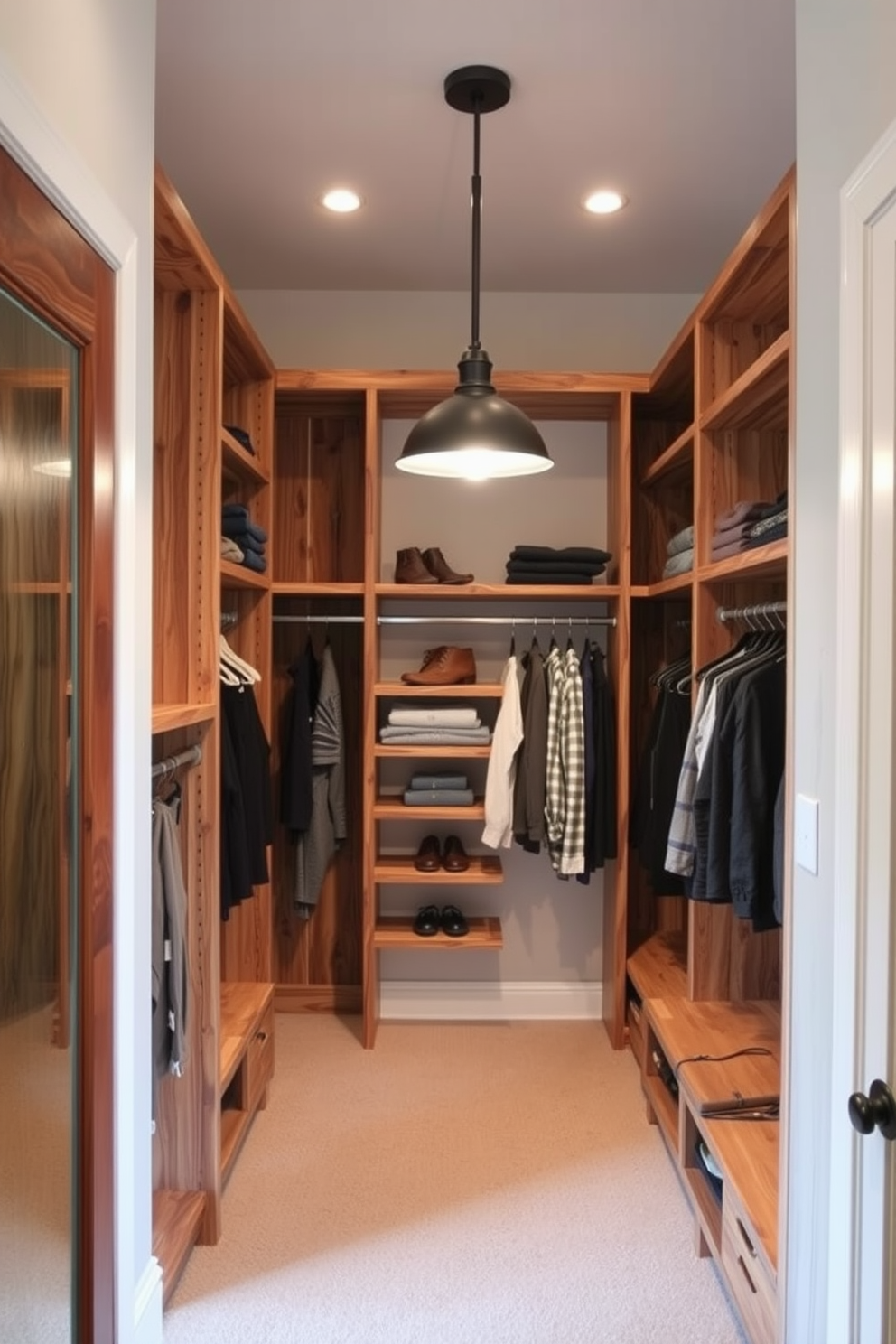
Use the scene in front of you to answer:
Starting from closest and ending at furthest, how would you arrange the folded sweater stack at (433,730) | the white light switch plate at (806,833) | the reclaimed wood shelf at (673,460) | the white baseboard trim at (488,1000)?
the white light switch plate at (806,833) → the reclaimed wood shelf at (673,460) → the folded sweater stack at (433,730) → the white baseboard trim at (488,1000)

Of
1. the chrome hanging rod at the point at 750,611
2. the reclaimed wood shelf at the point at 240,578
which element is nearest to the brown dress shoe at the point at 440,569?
the reclaimed wood shelf at the point at 240,578

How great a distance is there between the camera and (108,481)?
146cm

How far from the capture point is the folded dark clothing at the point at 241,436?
2.61 meters

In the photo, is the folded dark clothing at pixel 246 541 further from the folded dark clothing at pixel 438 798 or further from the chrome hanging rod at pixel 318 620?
the folded dark clothing at pixel 438 798

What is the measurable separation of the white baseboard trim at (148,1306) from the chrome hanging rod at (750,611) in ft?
6.89

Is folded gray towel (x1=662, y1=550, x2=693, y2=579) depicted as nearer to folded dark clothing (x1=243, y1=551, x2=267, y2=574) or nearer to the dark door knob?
folded dark clothing (x1=243, y1=551, x2=267, y2=574)

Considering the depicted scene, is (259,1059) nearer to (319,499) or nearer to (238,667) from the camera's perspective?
(238,667)

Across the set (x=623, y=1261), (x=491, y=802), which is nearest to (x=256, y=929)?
(x=491, y=802)

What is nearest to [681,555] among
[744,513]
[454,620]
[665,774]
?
[744,513]

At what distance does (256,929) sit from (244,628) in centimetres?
105

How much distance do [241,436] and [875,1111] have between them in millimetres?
2426

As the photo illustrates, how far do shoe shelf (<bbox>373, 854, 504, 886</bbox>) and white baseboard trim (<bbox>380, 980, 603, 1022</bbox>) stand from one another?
0.51 metres

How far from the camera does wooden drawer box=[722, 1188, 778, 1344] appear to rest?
1.64m

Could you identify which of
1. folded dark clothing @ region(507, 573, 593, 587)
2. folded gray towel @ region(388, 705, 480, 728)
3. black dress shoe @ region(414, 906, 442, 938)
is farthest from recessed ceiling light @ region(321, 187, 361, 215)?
black dress shoe @ region(414, 906, 442, 938)
